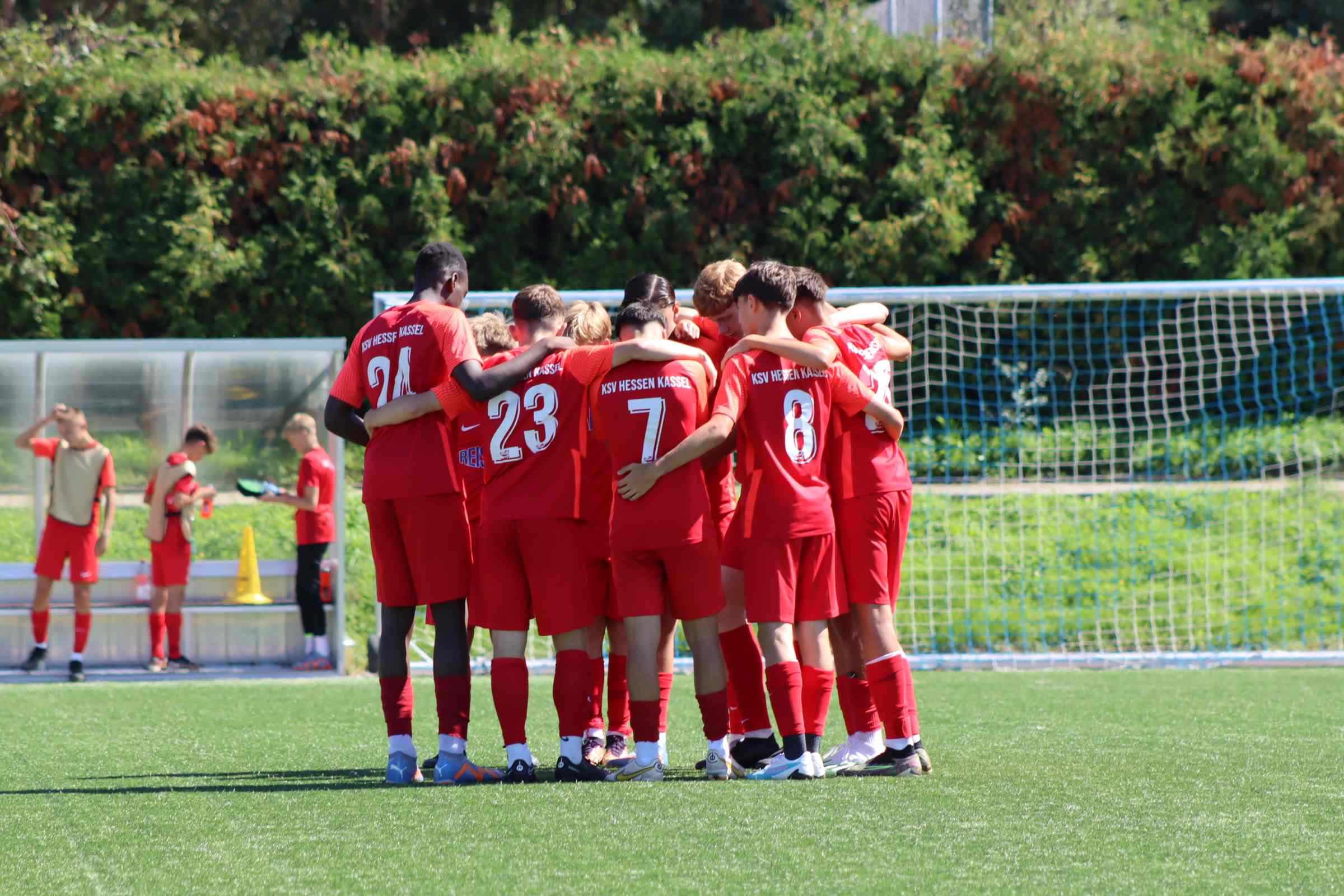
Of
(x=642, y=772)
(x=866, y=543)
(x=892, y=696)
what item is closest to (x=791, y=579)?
(x=866, y=543)

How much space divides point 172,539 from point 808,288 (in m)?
5.99

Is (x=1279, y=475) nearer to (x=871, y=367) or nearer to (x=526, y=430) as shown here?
(x=871, y=367)

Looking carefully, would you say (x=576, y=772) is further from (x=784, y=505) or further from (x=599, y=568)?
(x=784, y=505)

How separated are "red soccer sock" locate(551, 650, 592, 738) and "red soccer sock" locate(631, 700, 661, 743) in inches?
7.1

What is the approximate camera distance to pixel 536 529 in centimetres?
521

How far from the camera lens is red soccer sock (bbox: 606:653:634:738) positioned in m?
5.84

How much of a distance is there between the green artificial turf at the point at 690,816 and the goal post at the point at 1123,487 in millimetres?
4129

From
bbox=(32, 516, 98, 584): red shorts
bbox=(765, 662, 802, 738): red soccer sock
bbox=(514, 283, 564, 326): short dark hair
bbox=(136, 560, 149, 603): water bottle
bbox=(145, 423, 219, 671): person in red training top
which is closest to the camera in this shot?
bbox=(765, 662, 802, 738): red soccer sock

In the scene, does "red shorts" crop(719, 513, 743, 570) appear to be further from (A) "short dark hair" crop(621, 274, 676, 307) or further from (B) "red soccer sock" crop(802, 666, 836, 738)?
(A) "short dark hair" crop(621, 274, 676, 307)

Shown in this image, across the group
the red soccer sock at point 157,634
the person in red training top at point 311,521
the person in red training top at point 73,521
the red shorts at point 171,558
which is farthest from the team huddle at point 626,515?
the red soccer sock at point 157,634

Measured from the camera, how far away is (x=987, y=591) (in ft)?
38.0

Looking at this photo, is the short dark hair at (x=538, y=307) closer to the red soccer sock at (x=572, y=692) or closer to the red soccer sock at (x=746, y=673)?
the red soccer sock at (x=572, y=692)

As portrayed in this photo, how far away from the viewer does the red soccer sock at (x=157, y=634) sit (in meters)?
10.0

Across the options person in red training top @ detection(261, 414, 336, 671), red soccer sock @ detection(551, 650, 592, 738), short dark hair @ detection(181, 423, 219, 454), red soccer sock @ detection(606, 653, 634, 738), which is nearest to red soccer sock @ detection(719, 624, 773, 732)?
red soccer sock @ detection(606, 653, 634, 738)
